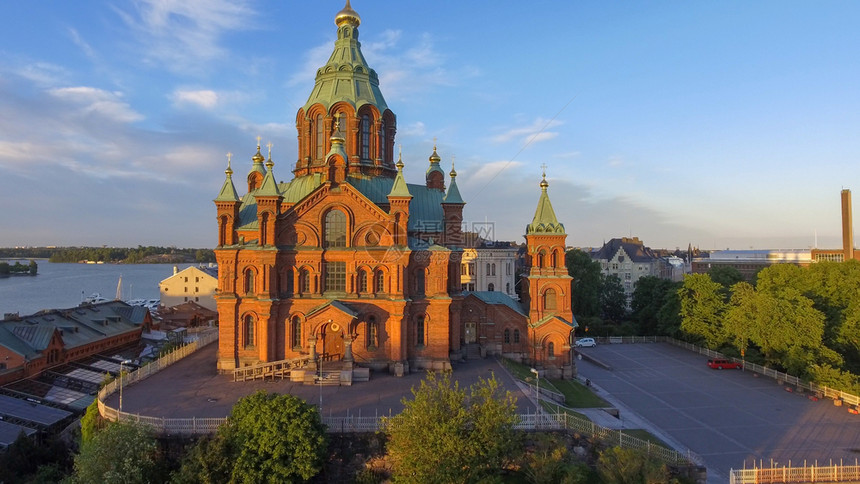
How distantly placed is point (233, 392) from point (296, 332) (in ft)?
19.3

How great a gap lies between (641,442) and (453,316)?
14.7m

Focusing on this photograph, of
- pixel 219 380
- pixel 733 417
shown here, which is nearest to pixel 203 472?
pixel 219 380

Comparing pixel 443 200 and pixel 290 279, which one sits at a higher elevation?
pixel 443 200

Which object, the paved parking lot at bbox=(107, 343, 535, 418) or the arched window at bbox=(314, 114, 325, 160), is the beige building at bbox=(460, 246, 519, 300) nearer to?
the arched window at bbox=(314, 114, 325, 160)

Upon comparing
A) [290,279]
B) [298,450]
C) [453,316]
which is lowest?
[298,450]

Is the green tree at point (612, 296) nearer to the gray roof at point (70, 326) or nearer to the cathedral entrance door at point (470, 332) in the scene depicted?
the cathedral entrance door at point (470, 332)

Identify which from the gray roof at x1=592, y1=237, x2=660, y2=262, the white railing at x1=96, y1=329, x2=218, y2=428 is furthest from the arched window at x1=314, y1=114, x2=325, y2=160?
the gray roof at x1=592, y1=237, x2=660, y2=262

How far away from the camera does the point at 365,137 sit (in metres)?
37.7

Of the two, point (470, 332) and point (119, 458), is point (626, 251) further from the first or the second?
point (119, 458)

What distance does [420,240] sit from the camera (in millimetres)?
34000

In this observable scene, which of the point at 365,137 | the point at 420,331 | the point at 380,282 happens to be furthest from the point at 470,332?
the point at 365,137

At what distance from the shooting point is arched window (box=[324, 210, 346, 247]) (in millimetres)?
32062

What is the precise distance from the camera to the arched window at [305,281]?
31.9 m

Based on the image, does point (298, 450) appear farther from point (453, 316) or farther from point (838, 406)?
point (838, 406)
